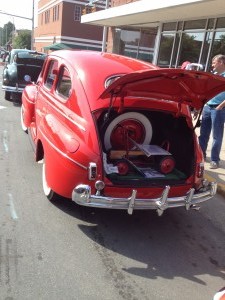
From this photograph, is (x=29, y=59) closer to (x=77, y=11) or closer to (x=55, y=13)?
(x=77, y=11)

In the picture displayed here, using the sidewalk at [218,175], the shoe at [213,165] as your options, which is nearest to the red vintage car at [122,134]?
the sidewalk at [218,175]

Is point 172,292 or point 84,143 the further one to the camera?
point 84,143

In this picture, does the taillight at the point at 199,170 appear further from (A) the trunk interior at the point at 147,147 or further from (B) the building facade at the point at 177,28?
(B) the building facade at the point at 177,28

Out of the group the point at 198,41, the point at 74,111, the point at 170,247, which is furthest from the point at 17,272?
the point at 198,41

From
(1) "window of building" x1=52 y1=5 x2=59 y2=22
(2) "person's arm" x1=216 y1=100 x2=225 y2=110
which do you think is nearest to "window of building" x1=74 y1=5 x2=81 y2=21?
(1) "window of building" x1=52 y1=5 x2=59 y2=22

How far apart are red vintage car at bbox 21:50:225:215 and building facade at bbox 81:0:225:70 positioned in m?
6.19

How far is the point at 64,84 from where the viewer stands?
498cm

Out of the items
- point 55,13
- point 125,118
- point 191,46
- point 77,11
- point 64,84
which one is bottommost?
point 125,118

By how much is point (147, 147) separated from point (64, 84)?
4.60 ft

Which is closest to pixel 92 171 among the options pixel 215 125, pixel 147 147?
pixel 147 147

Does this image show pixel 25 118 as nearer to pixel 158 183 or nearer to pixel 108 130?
pixel 108 130

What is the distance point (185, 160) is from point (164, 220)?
2.58 ft

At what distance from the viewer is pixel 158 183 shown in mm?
4125

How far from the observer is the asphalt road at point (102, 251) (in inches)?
124
